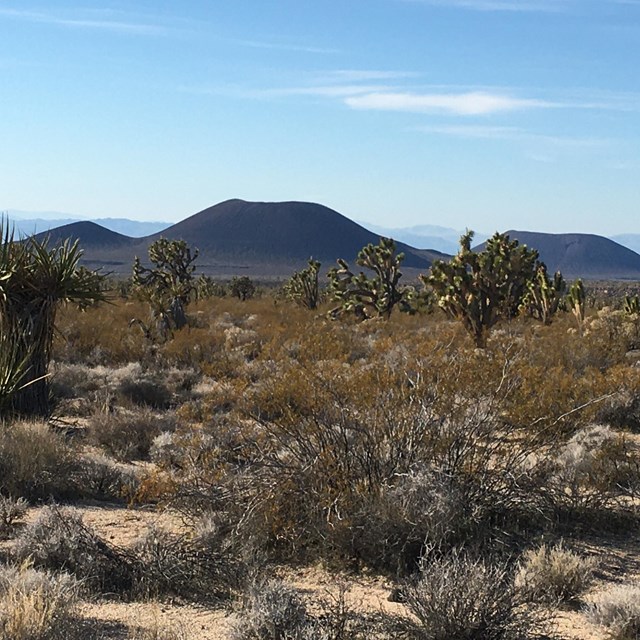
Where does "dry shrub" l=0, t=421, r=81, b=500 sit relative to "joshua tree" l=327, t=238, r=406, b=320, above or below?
below

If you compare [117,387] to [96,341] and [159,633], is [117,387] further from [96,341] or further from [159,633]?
[159,633]

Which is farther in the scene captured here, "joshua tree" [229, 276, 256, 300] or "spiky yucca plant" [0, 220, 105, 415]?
"joshua tree" [229, 276, 256, 300]

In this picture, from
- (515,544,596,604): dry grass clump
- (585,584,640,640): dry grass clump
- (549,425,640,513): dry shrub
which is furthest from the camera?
(549,425,640,513): dry shrub

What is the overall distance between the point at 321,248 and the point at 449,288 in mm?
179995

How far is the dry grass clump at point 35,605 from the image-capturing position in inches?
177

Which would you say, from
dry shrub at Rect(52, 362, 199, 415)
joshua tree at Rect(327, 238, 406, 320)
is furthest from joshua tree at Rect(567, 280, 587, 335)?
dry shrub at Rect(52, 362, 199, 415)

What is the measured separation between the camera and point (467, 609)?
15.5 ft

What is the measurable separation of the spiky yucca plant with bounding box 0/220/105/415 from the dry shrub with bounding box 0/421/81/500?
1648 millimetres

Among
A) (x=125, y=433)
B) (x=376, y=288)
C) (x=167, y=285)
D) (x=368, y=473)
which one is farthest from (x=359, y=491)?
(x=167, y=285)

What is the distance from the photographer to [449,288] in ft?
65.0

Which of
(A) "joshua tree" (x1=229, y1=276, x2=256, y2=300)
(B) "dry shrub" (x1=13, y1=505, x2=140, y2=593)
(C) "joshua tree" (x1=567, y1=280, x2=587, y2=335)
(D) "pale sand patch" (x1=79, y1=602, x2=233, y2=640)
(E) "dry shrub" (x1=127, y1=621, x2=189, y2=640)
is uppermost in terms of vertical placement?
(C) "joshua tree" (x1=567, y1=280, x2=587, y2=335)

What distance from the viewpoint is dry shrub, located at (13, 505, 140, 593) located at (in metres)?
5.73

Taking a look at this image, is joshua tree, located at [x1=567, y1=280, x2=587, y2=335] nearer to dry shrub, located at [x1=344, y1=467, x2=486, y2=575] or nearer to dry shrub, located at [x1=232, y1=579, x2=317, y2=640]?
dry shrub, located at [x1=344, y1=467, x2=486, y2=575]

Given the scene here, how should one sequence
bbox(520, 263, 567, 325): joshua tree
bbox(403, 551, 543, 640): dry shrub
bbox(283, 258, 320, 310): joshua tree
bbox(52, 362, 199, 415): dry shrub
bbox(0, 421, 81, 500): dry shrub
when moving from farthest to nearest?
bbox(283, 258, 320, 310): joshua tree → bbox(520, 263, 567, 325): joshua tree → bbox(52, 362, 199, 415): dry shrub → bbox(0, 421, 81, 500): dry shrub → bbox(403, 551, 543, 640): dry shrub
